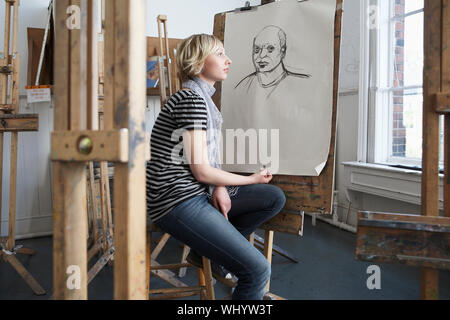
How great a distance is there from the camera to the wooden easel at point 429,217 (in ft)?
3.22

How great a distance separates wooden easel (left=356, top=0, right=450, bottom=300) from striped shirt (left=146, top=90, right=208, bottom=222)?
56 centimetres

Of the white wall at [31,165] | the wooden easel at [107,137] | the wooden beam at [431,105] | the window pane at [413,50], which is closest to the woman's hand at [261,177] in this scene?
the wooden beam at [431,105]

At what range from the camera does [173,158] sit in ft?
4.16

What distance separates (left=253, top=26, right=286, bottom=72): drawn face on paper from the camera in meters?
1.69

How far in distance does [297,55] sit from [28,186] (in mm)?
2482

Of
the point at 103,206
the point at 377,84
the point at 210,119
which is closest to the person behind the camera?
the point at 210,119

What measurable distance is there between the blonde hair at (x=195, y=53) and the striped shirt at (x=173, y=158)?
5.8 inches

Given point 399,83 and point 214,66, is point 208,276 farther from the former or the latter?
point 399,83

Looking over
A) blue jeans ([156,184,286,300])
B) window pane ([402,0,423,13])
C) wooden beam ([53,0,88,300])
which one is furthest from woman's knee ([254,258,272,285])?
window pane ([402,0,423,13])

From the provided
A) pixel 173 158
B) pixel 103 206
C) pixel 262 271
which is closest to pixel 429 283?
pixel 262 271

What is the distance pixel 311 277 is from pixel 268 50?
1.33 meters

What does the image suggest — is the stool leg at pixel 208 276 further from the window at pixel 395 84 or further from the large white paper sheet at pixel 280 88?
the window at pixel 395 84

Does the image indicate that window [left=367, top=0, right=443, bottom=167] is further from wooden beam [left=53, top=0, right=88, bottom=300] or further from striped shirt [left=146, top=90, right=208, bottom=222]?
wooden beam [left=53, top=0, right=88, bottom=300]
